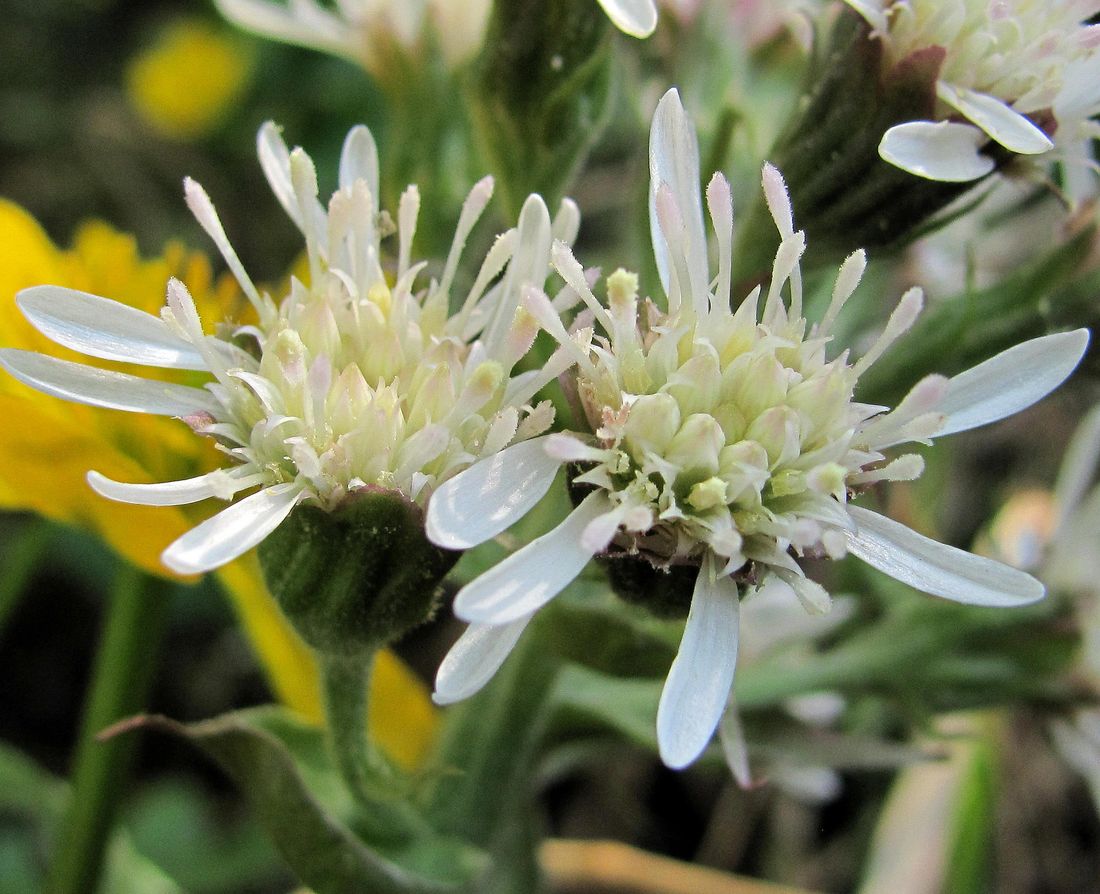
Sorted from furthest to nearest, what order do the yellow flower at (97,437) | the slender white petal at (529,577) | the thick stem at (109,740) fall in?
the thick stem at (109,740) → the yellow flower at (97,437) → the slender white petal at (529,577)

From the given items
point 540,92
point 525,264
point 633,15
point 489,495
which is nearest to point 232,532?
point 489,495

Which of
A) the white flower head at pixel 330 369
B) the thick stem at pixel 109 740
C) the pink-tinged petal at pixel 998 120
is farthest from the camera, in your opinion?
the thick stem at pixel 109 740

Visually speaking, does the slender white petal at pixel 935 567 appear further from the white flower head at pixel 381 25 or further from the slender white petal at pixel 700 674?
the white flower head at pixel 381 25

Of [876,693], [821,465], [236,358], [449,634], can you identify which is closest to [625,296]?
[821,465]

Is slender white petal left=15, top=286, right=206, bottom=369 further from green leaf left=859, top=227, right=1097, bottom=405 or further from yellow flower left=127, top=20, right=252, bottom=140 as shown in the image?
yellow flower left=127, top=20, right=252, bottom=140

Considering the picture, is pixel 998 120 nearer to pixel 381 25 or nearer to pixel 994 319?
pixel 994 319

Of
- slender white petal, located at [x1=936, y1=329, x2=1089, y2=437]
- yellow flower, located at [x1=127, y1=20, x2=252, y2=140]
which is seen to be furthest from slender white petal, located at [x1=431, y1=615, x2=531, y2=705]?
yellow flower, located at [x1=127, y1=20, x2=252, y2=140]

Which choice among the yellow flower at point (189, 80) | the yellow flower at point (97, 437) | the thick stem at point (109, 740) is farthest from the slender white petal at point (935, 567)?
the yellow flower at point (189, 80)
